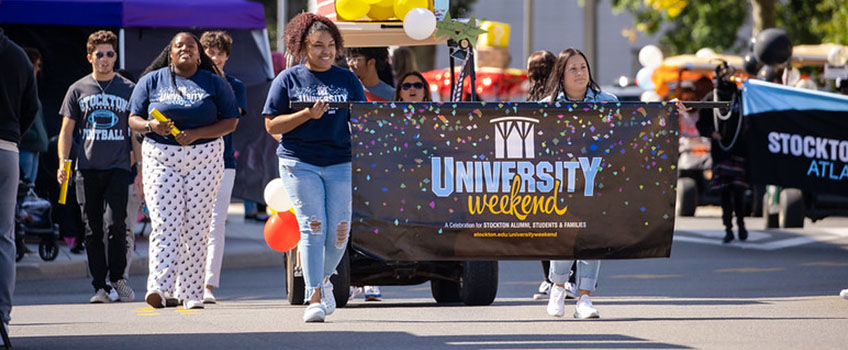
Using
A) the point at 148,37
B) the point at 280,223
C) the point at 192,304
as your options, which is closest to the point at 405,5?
the point at 280,223

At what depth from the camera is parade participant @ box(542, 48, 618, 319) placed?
29.4 ft

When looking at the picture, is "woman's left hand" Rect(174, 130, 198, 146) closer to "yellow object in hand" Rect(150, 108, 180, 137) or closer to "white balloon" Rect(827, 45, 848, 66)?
"yellow object in hand" Rect(150, 108, 180, 137)

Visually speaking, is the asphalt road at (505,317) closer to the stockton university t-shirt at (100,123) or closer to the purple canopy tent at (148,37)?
the stockton university t-shirt at (100,123)

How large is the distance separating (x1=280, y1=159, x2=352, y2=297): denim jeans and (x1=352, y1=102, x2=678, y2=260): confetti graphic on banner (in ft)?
0.64

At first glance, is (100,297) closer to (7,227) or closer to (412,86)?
(412,86)

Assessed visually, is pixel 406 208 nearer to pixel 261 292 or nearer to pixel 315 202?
pixel 315 202

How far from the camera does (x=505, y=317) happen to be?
898cm

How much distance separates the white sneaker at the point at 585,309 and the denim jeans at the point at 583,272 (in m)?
0.07

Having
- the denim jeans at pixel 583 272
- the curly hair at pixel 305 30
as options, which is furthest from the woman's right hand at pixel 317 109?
the denim jeans at pixel 583 272

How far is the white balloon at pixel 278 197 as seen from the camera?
371 inches

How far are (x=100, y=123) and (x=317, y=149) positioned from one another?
2.62 m

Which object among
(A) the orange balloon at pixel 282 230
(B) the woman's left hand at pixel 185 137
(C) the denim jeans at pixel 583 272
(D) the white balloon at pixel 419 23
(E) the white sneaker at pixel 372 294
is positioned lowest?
(E) the white sneaker at pixel 372 294

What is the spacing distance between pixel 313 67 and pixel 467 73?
64.3 inches

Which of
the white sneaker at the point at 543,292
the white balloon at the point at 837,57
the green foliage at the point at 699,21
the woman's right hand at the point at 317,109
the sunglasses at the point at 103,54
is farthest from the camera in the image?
the green foliage at the point at 699,21
